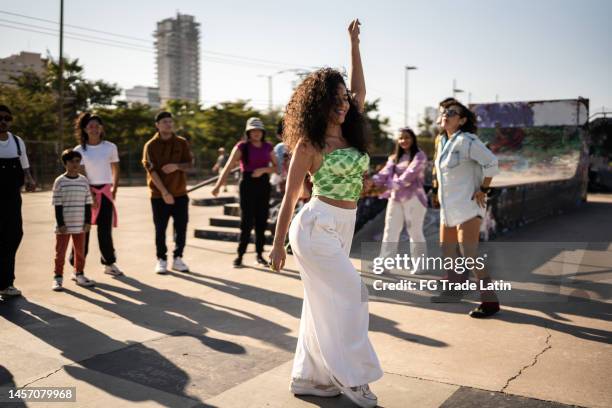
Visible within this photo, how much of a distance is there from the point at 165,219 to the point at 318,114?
14.6 ft

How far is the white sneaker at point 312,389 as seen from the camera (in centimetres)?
331

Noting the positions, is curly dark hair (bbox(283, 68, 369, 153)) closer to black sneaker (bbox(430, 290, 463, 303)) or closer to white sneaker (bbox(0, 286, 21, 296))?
black sneaker (bbox(430, 290, 463, 303))

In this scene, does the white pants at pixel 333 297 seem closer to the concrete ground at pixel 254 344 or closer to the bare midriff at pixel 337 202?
the bare midriff at pixel 337 202

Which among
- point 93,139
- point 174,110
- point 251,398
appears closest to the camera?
point 251,398

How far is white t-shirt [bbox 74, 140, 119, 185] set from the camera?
6703 millimetres

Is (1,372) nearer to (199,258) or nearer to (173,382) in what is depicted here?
(173,382)

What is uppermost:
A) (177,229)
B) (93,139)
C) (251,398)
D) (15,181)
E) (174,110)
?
(174,110)

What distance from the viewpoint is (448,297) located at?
5605 mm

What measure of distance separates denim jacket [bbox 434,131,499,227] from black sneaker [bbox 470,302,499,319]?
78cm

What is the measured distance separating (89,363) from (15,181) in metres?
2.75

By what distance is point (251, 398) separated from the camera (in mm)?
3275

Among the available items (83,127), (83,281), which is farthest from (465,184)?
(83,127)

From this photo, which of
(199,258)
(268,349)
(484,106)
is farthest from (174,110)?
(268,349)

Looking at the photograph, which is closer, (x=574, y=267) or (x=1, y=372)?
(x=1, y=372)
